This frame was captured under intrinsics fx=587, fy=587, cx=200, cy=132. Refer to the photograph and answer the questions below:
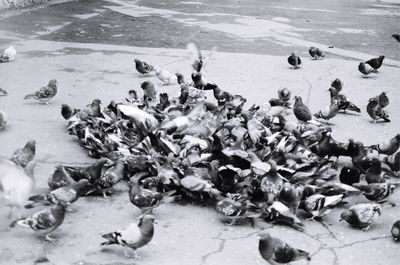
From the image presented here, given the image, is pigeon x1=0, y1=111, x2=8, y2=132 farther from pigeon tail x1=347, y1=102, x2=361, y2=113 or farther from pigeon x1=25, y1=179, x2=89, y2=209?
pigeon tail x1=347, y1=102, x2=361, y2=113

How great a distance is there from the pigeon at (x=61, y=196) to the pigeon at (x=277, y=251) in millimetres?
1613

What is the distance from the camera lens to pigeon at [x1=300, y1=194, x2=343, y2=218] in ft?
15.8

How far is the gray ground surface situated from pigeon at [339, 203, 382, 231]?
7 centimetres

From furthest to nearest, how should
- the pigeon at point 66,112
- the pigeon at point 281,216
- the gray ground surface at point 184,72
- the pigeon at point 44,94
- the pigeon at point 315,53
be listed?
the pigeon at point 315,53 → the pigeon at point 44,94 → the pigeon at point 66,112 → the pigeon at point 281,216 → the gray ground surface at point 184,72

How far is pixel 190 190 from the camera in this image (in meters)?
5.10

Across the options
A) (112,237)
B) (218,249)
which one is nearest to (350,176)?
(218,249)

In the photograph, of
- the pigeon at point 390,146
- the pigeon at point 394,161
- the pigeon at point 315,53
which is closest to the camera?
the pigeon at point 394,161

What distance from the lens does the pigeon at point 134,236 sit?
4.17 m

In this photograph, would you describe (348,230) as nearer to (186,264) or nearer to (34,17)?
(186,264)

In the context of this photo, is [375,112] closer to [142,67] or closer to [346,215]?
[346,215]

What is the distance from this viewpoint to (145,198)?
479 cm

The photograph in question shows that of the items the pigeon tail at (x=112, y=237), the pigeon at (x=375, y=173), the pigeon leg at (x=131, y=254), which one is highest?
the pigeon at (x=375, y=173)

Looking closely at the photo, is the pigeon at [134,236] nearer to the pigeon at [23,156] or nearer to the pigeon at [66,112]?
the pigeon at [23,156]

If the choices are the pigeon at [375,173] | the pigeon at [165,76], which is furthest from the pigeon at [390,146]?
the pigeon at [165,76]
